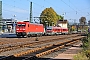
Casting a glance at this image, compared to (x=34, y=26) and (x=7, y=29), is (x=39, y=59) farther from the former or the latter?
(x=7, y=29)

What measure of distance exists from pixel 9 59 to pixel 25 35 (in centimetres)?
3988

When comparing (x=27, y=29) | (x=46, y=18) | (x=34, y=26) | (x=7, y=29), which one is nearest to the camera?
(x=27, y=29)

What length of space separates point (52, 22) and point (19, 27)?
54.2 metres

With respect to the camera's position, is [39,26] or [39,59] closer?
[39,59]

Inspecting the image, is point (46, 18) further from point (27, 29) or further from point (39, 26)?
point (27, 29)

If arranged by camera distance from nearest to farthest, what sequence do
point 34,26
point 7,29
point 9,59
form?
point 9,59 → point 34,26 → point 7,29

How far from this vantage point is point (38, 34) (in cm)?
6531

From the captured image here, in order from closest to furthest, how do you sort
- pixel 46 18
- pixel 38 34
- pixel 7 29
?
pixel 38 34, pixel 46 18, pixel 7 29

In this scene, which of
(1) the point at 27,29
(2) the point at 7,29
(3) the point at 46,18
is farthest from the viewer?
(2) the point at 7,29

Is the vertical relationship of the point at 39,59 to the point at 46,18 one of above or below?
below

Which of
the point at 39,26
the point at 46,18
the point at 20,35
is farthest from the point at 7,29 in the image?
the point at 20,35

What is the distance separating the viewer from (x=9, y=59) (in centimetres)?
1652

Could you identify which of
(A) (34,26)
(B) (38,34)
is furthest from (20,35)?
(B) (38,34)

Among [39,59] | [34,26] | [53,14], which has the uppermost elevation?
[53,14]
